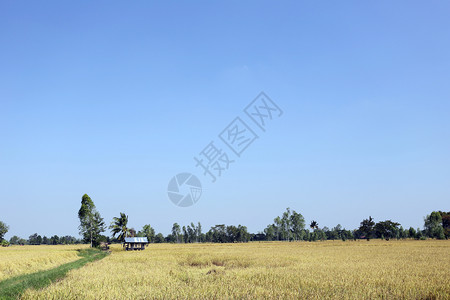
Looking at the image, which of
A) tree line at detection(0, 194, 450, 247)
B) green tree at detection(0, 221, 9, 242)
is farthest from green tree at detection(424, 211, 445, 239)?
green tree at detection(0, 221, 9, 242)

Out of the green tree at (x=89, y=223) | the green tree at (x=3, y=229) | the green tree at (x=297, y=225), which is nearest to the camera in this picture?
the green tree at (x=89, y=223)

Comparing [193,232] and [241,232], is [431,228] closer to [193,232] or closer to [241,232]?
[241,232]

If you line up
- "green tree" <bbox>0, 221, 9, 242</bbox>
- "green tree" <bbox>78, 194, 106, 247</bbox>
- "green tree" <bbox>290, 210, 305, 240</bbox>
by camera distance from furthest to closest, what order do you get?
"green tree" <bbox>290, 210, 305, 240</bbox> < "green tree" <bbox>0, 221, 9, 242</bbox> < "green tree" <bbox>78, 194, 106, 247</bbox>

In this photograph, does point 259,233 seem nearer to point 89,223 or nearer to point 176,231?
point 176,231

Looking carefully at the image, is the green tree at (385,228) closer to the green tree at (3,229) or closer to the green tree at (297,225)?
the green tree at (297,225)

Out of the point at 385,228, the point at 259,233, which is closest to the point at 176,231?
the point at 259,233

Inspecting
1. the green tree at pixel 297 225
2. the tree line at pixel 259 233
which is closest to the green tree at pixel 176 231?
the tree line at pixel 259 233

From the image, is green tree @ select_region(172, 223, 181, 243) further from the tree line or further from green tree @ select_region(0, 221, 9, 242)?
green tree @ select_region(0, 221, 9, 242)

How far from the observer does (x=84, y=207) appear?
7462 centimetres

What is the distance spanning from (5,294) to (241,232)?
138447mm

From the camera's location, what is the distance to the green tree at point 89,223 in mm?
74625

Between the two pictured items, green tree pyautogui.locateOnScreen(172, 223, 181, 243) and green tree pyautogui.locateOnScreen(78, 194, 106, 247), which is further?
green tree pyautogui.locateOnScreen(172, 223, 181, 243)

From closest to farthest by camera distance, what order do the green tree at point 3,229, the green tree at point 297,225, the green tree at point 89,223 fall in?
1. the green tree at point 89,223
2. the green tree at point 3,229
3. the green tree at point 297,225

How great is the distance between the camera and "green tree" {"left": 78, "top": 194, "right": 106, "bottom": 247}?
7462 cm
